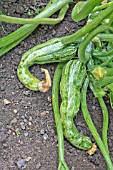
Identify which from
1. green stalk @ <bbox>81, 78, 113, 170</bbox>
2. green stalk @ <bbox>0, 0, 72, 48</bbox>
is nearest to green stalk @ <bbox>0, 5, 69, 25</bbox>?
green stalk @ <bbox>0, 0, 72, 48</bbox>

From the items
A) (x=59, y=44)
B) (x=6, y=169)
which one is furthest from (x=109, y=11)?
(x=6, y=169)

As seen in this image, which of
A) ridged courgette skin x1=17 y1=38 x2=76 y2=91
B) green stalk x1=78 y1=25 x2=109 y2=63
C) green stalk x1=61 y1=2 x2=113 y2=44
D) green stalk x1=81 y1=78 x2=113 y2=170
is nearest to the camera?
green stalk x1=61 y1=2 x2=113 y2=44

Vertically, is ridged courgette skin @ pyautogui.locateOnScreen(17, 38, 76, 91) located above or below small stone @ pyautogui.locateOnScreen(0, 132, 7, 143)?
above

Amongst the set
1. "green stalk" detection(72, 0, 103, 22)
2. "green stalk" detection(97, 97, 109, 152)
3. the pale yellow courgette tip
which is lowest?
the pale yellow courgette tip

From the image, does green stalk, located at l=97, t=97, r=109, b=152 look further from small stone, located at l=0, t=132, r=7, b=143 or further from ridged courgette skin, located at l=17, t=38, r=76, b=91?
small stone, located at l=0, t=132, r=7, b=143

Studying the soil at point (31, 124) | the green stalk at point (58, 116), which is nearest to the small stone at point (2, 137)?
the soil at point (31, 124)

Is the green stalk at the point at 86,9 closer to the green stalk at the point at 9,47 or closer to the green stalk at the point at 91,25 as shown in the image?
the green stalk at the point at 91,25

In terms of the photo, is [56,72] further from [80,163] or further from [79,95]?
[80,163]
